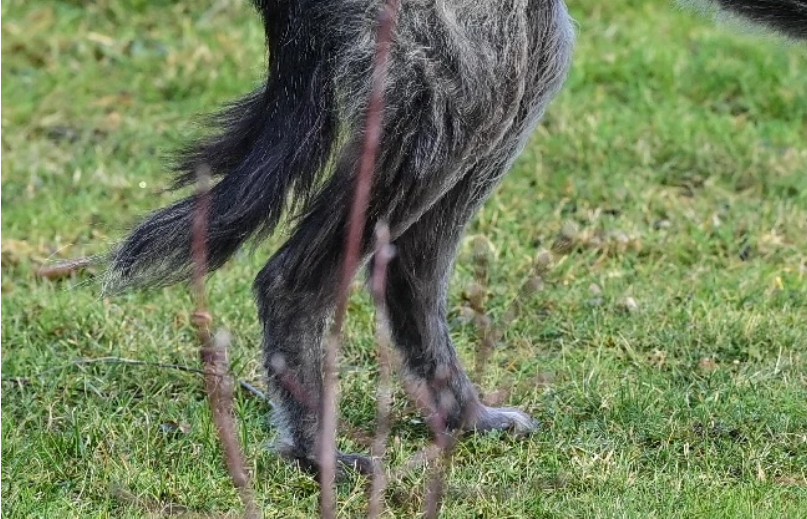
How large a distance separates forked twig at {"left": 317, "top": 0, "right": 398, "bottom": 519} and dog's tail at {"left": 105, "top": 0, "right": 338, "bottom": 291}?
8.8 inches

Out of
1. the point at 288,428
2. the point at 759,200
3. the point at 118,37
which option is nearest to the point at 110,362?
the point at 288,428

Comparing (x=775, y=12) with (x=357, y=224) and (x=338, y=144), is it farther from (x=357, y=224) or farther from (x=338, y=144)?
(x=357, y=224)

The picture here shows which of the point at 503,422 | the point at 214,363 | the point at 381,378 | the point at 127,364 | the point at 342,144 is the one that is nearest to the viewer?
the point at 381,378

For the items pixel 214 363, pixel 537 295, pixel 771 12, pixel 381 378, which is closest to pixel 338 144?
pixel 214 363

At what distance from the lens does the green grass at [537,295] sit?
12.5 feet

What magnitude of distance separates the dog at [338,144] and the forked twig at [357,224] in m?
0.04

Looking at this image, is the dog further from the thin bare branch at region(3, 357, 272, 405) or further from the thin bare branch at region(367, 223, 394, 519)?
the thin bare branch at region(3, 357, 272, 405)

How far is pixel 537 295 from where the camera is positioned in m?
5.30

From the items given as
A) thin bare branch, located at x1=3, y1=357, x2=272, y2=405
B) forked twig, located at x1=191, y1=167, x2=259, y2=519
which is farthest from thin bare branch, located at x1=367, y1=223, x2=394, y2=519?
thin bare branch, located at x1=3, y1=357, x2=272, y2=405

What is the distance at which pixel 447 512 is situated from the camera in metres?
3.55

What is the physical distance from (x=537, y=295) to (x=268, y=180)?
184 cm

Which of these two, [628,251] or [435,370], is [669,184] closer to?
[628,251]

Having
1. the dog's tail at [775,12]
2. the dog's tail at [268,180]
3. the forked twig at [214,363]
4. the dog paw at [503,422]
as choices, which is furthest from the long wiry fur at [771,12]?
the forked twig at [214,363]

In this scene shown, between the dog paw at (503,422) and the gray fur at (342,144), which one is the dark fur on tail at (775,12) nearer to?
the gray fur at (342,144)
